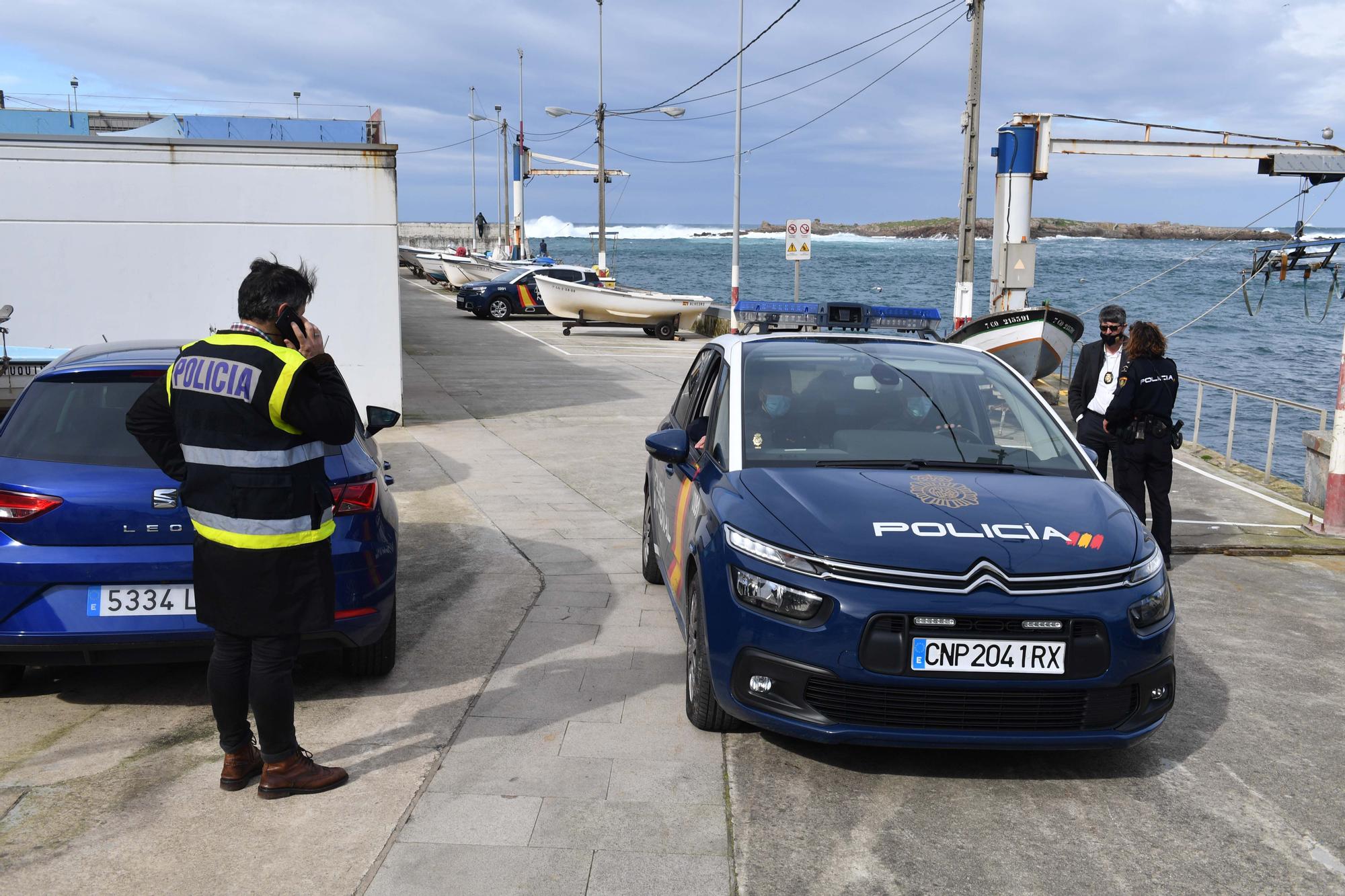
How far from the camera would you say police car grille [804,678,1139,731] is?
4.06 metres

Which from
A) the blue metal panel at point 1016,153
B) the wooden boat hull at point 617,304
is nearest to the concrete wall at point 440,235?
the wooden boat hull at point 617,304

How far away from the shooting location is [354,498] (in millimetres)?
4926

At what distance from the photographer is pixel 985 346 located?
57.0 ft

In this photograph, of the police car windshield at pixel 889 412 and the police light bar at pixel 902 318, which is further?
the police light bar at pixel 902 318

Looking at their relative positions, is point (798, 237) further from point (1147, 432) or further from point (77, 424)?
point (77, 424)

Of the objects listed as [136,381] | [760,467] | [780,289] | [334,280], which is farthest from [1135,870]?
[780,289]

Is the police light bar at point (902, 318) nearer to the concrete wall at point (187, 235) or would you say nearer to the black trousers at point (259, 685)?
the black trousers at point (259, 685)

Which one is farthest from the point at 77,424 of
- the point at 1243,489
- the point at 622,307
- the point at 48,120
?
the point at 622,307

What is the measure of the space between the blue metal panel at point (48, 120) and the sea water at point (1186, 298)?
15662 mm

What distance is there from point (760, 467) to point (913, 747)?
1319 mm

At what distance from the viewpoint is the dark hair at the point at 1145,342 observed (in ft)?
25.0

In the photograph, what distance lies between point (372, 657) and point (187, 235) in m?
8.94

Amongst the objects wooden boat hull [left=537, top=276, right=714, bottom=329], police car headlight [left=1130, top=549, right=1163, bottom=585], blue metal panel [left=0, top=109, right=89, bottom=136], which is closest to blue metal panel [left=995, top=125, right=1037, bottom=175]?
wooden boat hull [left=537, top=276, right=714, bottom=329]

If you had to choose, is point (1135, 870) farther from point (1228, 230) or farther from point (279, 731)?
point (1228, 230)
